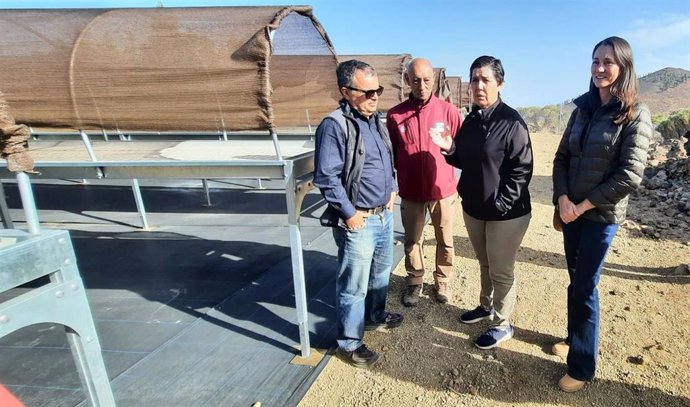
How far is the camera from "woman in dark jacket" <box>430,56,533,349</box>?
2.60m

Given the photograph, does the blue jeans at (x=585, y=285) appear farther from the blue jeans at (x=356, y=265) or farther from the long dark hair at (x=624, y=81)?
the blue jeans at (x=356, y=265)

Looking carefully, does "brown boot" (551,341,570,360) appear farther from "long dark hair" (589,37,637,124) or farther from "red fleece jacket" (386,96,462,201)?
"long dark hair" (589,37,637,124)

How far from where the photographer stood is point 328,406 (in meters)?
2.53

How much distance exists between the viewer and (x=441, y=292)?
3.79 meters


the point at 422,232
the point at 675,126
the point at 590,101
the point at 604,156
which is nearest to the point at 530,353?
the point at 422,232

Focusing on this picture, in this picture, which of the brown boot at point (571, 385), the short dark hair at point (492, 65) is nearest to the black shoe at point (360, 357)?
the brown boot at point (571, 385)

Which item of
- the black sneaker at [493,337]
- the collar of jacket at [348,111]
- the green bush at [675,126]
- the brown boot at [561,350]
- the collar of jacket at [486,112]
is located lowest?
the brown boot at [561,350]

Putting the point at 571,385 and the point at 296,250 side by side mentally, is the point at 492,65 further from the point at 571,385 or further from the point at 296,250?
the point at 571,385

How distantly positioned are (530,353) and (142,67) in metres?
3.52

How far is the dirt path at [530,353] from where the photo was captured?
2562 mm

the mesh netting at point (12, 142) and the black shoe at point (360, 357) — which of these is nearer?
the mesh netting at point (12, 142)

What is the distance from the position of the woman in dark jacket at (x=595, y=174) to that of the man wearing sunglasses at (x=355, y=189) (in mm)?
1153

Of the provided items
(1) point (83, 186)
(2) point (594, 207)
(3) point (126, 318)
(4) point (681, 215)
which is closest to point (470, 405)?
(2) point (594, 207)

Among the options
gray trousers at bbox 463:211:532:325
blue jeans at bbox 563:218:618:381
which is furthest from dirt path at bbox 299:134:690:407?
gray trousers at bbox 463:211:532:325
